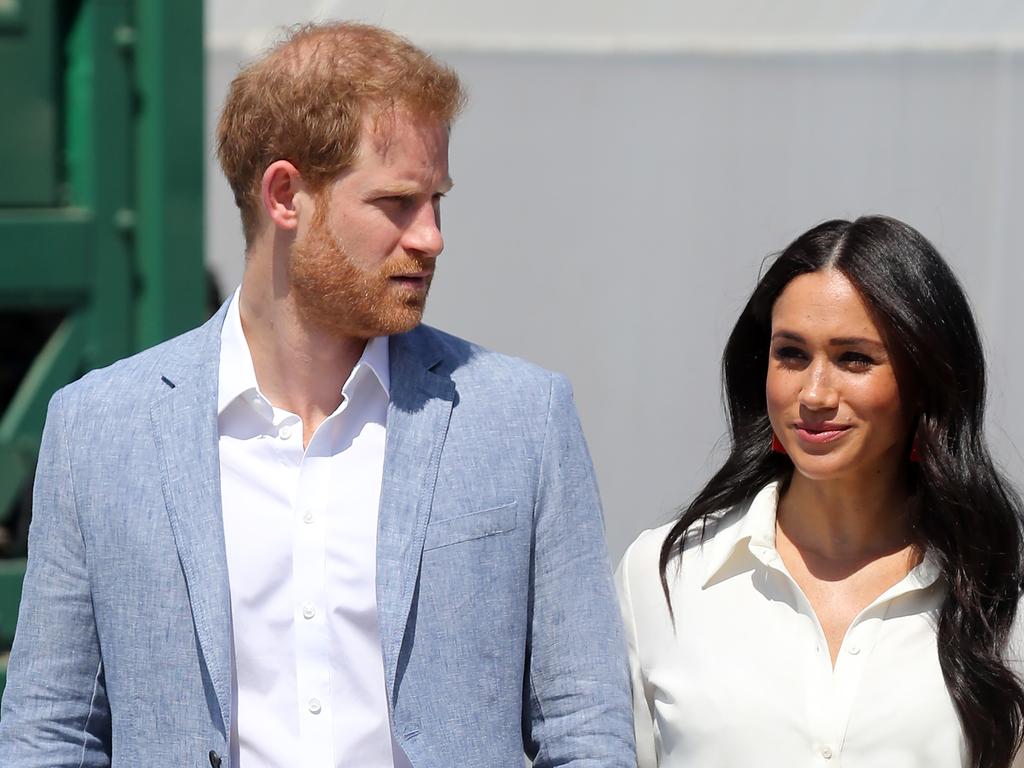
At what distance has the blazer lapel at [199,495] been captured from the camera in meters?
2.22

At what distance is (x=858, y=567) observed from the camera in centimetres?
241

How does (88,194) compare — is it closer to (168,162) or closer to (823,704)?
(168,162)

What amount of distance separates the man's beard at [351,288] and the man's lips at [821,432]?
0.59m

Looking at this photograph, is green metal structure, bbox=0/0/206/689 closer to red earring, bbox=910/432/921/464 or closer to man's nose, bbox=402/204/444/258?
man's nose, bbox=402/204/444/258

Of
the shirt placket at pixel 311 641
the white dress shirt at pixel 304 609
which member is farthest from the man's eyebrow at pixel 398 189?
the shirt placket at pixel 311 641

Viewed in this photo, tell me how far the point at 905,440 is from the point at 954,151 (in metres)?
2.19

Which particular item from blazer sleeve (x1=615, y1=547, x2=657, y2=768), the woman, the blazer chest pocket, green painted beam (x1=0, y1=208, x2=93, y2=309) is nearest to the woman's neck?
the woman

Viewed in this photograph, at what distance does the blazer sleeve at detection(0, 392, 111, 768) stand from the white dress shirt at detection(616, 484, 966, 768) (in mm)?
852

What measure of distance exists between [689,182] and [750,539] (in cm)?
207

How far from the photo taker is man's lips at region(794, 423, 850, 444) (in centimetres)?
231

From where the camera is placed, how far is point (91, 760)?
7.80 feet

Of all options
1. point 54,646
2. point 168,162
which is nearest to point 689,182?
point 168,162

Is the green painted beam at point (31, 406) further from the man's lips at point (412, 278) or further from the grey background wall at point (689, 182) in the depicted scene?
the man's lips at point (412, 278)

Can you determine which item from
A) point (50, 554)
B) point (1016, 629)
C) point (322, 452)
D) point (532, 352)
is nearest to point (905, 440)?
point (1016, 629)
